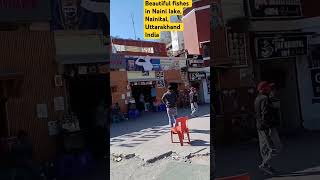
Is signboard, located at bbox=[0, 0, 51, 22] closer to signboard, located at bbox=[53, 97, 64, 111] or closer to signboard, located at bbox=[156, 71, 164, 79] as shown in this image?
signboard, located at bbox=[53, 97, 64, 111]

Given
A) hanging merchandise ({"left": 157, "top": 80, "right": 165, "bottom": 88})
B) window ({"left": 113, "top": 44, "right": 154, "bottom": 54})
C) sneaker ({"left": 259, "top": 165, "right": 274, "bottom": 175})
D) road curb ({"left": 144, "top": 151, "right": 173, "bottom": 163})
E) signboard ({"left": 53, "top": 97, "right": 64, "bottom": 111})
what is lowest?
sneaker ({"left": 259, "top": 165, "right": 274, "bottom": 175})

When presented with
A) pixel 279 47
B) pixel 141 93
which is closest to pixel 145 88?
pixel 141 93

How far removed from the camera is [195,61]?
1.30 m

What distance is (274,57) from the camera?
1.44 metres

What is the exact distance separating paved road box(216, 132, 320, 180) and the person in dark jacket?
3cm

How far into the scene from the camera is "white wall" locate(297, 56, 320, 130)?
1.58m

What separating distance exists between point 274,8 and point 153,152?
74 centimetres

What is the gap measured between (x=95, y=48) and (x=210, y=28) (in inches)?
18.2

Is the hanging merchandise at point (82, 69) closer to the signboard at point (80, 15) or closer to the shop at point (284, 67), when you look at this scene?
the signboard at point (80, 15)

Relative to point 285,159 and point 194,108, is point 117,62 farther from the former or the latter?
point 285,159

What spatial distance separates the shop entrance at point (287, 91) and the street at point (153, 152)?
0.41 metres

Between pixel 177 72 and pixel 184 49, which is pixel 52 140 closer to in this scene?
pixel 177 72

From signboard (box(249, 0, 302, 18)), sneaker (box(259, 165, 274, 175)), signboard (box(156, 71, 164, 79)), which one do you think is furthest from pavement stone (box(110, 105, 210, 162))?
sneaker (box(259, 165, 274, 175))

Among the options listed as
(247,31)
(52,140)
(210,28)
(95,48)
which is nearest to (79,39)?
(95,48)
